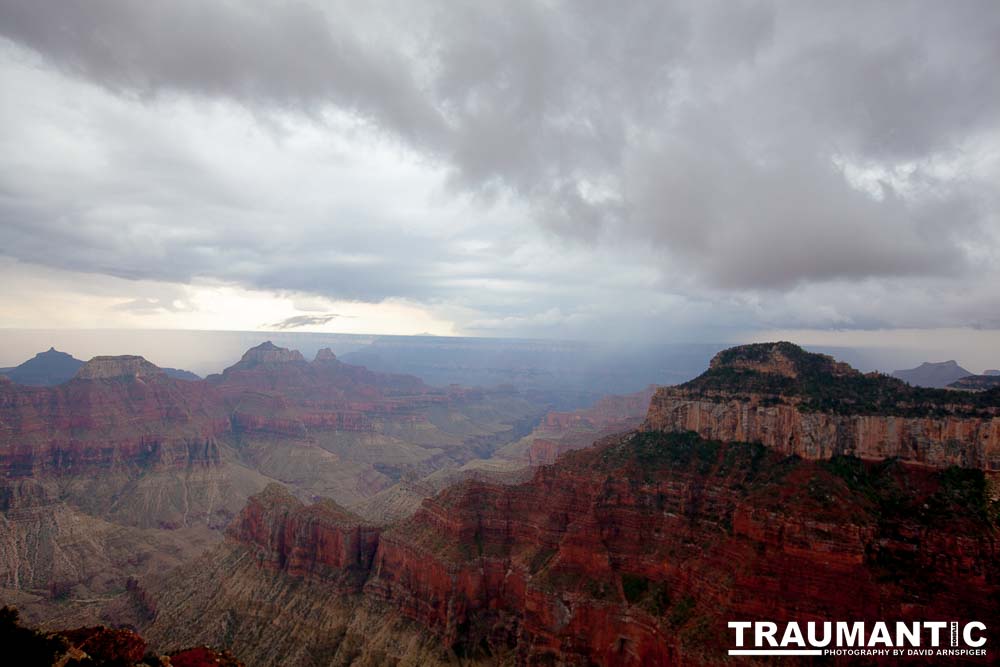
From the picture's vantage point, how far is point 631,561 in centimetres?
5534

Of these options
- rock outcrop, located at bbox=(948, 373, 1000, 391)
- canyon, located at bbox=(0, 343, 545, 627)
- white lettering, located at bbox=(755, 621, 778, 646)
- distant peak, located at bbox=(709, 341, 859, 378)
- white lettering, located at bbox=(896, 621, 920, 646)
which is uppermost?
distant peak, located at bbox=(709, 341, 859, 378)

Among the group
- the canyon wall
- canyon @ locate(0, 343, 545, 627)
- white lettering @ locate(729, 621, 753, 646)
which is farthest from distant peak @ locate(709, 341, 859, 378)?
canyon @ locate(0, 343, 545, 627)

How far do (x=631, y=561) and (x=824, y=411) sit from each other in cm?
2443

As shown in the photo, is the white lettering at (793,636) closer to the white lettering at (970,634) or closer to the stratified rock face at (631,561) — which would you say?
the stratified rock face at (631,561)

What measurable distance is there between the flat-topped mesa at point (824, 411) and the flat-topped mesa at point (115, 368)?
165 meters

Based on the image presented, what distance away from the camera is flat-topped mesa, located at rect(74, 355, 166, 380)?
537 feet

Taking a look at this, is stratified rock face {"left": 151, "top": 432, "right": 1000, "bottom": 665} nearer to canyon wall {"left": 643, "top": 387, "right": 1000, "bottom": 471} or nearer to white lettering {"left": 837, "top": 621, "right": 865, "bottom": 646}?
white lettering {"left": 837, "top": 621, "right": 865, "bottom": 646}

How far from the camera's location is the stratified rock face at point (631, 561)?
143ft

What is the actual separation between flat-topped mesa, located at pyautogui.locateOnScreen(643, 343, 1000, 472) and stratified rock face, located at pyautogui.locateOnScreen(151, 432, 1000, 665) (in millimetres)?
1696

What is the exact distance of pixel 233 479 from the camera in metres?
155

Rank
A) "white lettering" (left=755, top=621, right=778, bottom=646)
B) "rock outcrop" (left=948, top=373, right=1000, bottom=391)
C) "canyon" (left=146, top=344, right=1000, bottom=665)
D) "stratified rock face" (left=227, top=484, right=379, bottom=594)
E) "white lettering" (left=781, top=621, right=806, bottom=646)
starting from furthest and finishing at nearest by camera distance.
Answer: "rock outcrop" (left=948, top=373, right=1000, bottom=391), "stratified rock face" (left=227, top=484, right=379, bottom=594), "canyon" (left=146, top=344, right=1000, bottom=665), "white lettering" (left=755, top=621, right=778, bottom=646), "white lettering" (left=781, top=621, right=806, bottom=646)

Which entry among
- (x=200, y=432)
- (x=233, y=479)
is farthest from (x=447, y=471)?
(x=200, y=432)

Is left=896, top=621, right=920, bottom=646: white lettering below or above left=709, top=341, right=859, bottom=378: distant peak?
below

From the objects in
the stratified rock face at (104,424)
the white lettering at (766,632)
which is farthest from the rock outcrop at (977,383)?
the stratified rock face at (104,424)
